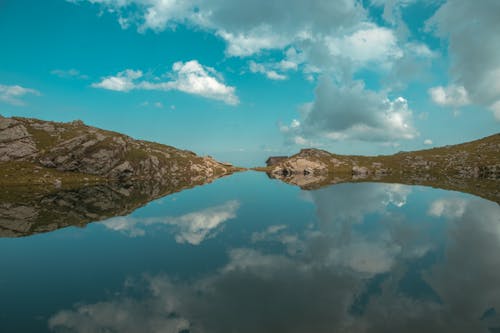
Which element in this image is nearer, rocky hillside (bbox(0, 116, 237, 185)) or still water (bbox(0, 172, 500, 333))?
still water (bbox(0, 172, 500, 333))

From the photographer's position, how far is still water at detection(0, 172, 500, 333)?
2267 centimetres

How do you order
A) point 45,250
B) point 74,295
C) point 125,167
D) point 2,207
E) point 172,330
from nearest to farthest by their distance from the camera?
point 172,330
point 74,295
point 45,250
point 2,207
point 125,167

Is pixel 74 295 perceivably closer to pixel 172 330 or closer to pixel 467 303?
pixel 172 330

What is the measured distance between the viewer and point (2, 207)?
74250 mm

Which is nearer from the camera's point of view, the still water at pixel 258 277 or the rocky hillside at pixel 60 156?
the still water at pixel 258 277

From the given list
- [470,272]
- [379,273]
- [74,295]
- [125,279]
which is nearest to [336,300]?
[379,273]

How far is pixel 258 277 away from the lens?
32.2 meters

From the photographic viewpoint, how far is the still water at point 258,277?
893 inches

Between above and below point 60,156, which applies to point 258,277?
below

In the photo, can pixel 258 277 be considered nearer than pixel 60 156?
Yes

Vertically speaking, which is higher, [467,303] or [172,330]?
[467,303]

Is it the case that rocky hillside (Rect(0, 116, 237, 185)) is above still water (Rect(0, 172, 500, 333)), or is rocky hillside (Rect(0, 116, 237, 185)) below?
above

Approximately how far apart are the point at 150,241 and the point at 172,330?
29.2 meters

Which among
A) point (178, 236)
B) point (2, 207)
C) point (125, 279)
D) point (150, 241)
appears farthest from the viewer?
point (2, 207)
